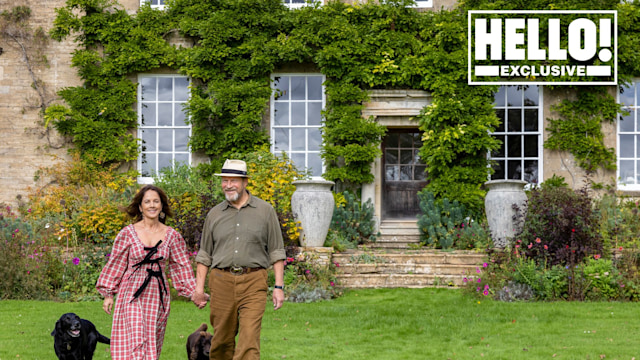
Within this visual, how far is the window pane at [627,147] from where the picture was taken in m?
12.2

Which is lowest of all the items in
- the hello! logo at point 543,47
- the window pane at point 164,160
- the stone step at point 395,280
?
the stone step at point 395,280

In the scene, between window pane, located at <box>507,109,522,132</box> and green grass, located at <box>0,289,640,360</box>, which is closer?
green grass, located at <box>0,289,640,360</box>

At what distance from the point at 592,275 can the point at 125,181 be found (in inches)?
328

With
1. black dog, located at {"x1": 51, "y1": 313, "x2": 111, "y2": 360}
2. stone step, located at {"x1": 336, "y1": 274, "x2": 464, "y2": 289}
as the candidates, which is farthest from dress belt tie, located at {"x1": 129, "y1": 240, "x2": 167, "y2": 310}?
stone step, located at {"x1": 336, "y1": 274, "x2": 464, "y2": 289}

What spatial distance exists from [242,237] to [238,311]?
0.52 metres

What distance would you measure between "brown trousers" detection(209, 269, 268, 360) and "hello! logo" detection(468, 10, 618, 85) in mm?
8717

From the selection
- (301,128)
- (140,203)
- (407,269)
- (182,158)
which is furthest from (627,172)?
(140,203)

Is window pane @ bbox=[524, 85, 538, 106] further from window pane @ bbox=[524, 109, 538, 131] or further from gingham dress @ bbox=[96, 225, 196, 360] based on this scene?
gingham dress @ bbox=[96, 225, 196, 360]

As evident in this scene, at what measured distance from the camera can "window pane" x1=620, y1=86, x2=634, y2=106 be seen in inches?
486

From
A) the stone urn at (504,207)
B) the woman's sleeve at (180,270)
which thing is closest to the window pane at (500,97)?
the stone urn at (504,207)

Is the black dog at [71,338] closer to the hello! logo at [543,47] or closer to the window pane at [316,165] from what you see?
the window pane at [316,165]

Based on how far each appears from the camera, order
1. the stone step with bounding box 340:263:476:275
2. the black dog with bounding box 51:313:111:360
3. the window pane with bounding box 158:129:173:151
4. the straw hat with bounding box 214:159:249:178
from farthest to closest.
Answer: the window pane with bounding box 158:129:173:151 < the stone step with bounding box 340:263:476:275 < the black dog with bounding box 51:313:111:360 < the straw hat with bounding box 214:159:249:178

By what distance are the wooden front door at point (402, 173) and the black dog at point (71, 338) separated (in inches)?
331

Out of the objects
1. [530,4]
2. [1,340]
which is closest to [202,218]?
[1,340]
